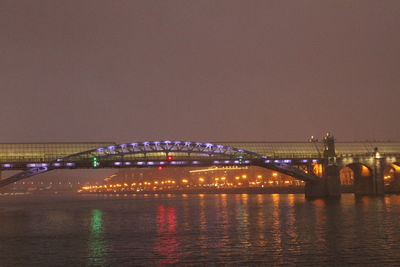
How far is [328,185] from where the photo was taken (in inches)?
4638

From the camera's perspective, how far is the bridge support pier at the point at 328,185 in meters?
117

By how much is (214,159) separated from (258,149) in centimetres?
1855

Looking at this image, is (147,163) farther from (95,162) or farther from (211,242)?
(211,242)

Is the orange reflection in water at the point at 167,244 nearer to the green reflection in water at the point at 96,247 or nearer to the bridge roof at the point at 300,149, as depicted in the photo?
the green reflection in water at the point at 96,247

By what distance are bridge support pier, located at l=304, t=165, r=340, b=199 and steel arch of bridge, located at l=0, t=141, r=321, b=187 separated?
1.70 m

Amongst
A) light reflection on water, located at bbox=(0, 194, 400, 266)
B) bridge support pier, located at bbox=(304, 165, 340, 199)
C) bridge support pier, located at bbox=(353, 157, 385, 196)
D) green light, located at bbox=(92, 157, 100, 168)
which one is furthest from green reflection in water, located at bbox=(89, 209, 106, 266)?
bridge support pier, located at bbox=(353, 157, 385, 196)

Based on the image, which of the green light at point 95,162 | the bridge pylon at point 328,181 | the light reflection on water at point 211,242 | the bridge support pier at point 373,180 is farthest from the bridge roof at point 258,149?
the light reflection on water at point 211,242

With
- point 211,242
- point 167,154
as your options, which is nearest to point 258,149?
point 167,154

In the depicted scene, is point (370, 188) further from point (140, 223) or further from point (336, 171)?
point (140, 223)

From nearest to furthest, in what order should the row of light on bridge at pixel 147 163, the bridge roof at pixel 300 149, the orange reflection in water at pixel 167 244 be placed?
the orange reflection in water at pixel 167 244 < the row of light on bridge at pixel 147 163 < the bridge roof at pixel 300 149

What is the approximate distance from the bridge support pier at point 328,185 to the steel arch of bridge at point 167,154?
170cm

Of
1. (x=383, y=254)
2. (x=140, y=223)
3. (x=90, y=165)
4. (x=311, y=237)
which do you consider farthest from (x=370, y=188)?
(x=383, y=254)

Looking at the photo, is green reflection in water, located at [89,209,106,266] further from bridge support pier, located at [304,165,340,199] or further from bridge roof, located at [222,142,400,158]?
bridge roof, located at [222,142,400,158]

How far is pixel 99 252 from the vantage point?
38.9m
